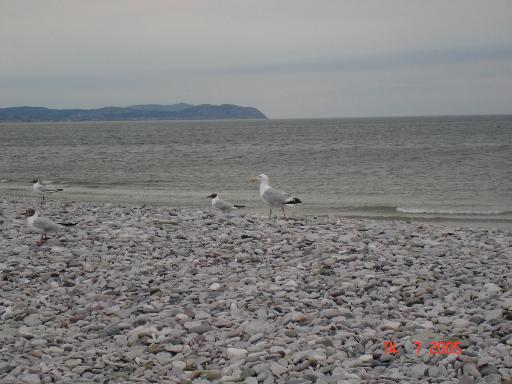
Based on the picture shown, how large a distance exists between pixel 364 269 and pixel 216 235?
3961 millimetres

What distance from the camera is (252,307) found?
26.1 feet

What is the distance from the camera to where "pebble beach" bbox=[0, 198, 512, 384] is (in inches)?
248

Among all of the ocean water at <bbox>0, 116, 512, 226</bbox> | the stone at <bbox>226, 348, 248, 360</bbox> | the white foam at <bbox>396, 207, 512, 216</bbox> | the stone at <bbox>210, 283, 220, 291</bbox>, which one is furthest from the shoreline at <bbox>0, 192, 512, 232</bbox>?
the stone at <bbox>226, 348, 248, 360</bbox>

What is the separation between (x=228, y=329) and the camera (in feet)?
24.1

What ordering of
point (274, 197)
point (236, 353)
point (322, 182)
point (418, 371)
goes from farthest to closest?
point (322, 182), point (274, 197), point (236, 353), point (418, 371)

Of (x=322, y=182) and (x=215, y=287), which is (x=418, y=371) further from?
(x=322, y=182)

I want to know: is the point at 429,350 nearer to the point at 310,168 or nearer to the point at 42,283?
the point at 42,283

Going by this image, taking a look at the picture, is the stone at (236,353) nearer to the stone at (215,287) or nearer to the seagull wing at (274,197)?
the stone at (215,287)

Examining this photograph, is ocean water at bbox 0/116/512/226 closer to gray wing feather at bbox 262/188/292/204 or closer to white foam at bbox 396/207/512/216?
white foam at bbox 396/207/512/216

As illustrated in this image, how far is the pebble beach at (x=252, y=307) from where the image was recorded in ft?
20.6

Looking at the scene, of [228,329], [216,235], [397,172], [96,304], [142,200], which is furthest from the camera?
[397,172]

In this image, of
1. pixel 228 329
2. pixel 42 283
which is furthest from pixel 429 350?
pixel 42 283

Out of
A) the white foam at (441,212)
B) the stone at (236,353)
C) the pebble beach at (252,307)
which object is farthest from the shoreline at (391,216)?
the stone at (236,353)
